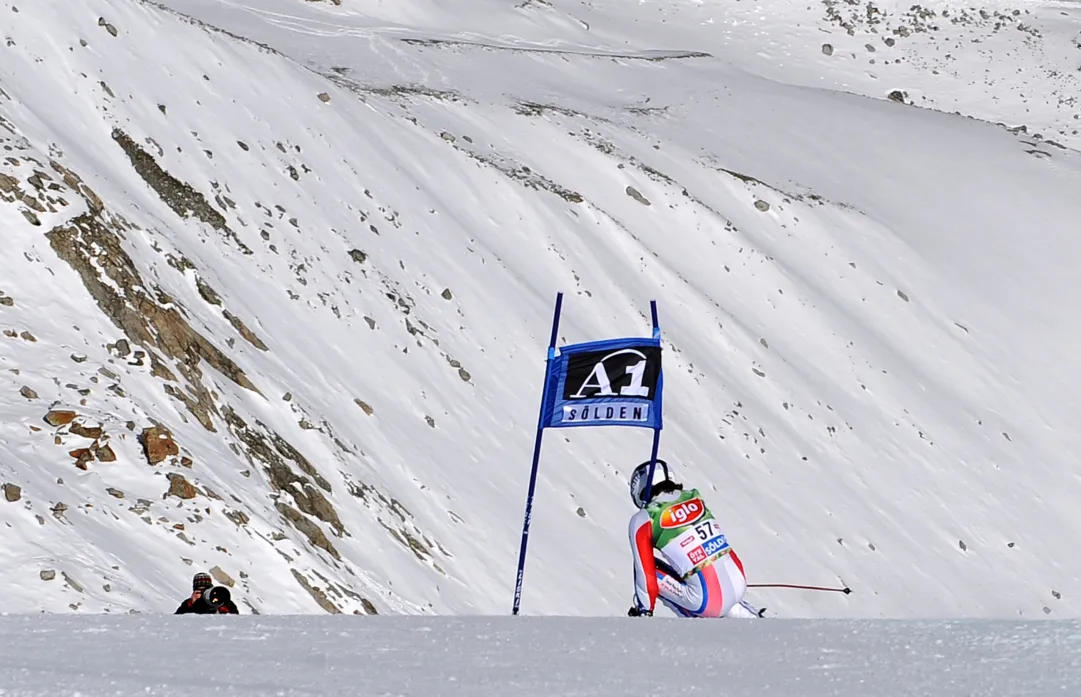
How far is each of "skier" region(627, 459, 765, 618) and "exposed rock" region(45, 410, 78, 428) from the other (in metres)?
6.49

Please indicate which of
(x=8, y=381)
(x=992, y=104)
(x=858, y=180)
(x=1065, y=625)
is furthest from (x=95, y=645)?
(x=992, y=104)

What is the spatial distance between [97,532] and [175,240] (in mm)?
8163

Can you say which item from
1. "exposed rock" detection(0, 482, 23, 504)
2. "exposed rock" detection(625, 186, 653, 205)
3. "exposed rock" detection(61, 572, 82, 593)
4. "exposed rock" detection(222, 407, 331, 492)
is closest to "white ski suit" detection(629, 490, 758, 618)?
"exposed rock" detection(61, 572, 82, 593)

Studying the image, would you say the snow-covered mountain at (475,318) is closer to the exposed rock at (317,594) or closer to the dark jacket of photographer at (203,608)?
the exposed rock at (317,594)

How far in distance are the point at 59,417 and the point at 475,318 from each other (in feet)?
37.9

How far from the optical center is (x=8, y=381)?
1262cm

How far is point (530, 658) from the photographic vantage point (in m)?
5.64

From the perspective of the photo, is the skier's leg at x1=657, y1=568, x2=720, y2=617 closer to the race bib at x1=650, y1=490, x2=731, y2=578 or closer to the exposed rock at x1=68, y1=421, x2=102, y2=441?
the race bib at x1=650, y1=490, x2=731, y2=578

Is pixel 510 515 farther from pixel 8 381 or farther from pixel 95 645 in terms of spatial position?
pixel 95 645

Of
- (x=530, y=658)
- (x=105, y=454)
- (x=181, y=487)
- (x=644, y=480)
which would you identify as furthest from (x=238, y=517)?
(x=530, y=658)

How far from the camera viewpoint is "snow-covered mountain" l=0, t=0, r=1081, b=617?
525 inches

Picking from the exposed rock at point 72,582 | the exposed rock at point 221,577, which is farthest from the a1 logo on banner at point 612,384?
the exposed rock at point 72,582

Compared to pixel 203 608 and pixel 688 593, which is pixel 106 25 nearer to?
pixel 203 608

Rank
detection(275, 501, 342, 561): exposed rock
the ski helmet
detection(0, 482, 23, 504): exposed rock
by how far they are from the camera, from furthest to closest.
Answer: detection(275, 501, 342, 561): exposed rock
detection(0, 482, 23, 504): exposed rock
the ski helmet
